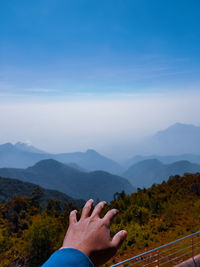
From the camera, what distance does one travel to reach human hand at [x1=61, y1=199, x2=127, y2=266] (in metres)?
0.77

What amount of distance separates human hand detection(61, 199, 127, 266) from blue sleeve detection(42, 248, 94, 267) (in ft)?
0.16

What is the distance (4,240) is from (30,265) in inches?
171

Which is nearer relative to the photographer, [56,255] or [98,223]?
[56,255]

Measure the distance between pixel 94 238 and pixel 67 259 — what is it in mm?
152

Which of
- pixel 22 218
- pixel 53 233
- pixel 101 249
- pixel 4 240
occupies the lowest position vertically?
pixel 22 218

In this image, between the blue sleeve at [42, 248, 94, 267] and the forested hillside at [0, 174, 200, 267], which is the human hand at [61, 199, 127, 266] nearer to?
the blue sleeve at [42, 248, 94, 267]

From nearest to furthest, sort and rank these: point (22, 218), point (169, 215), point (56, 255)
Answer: point (56, 255), point (169, 215), point (22, 218)

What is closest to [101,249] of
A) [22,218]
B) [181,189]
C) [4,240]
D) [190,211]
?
[190,211]

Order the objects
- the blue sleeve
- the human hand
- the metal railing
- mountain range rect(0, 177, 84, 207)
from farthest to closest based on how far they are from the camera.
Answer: mountain range rect(0, 177, 84, 207) < the metal railing < the human hand < the blue sleeve

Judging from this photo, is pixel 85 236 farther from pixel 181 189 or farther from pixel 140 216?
pixel 181 189

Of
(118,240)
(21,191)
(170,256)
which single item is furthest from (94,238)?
(21,191)

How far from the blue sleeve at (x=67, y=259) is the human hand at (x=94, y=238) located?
49 mm

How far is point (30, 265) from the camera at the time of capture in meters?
9.77

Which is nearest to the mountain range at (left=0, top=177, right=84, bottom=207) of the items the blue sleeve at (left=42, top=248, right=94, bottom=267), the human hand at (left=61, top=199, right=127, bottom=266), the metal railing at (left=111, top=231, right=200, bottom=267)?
the metal railing at (left=111, top=231, right=200, bottom=267)
